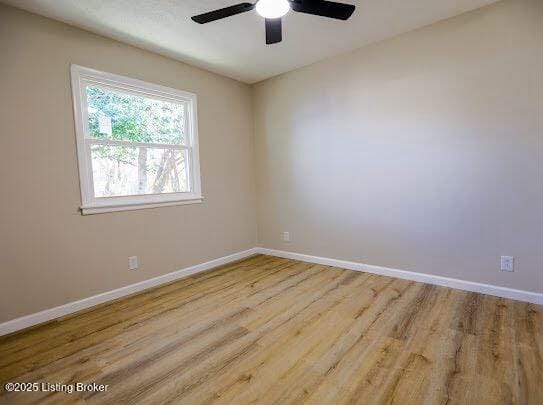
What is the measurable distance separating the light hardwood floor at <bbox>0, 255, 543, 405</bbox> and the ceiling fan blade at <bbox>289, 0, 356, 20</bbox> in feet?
7.25

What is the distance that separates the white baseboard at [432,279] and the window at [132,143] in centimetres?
171

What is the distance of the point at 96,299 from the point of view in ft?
8.73

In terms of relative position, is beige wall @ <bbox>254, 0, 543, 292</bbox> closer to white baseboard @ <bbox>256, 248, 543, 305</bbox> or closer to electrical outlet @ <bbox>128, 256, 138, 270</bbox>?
white baseboard @ <bbox>256, 248, 543, 305</bbox>

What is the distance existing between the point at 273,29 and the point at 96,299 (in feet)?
9.22

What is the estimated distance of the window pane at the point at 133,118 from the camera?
2682mm

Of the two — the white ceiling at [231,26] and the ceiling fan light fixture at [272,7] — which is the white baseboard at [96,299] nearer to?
the white ceiling at [231,26]

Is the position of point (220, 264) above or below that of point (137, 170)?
below

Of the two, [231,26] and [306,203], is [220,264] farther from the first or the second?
[231,26]

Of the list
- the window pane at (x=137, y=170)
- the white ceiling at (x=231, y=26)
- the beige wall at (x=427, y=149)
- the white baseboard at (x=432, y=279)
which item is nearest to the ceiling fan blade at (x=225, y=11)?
the white ceiling at (x=231, y=26)

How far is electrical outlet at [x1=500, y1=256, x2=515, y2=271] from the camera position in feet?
8.05

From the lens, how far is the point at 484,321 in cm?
214

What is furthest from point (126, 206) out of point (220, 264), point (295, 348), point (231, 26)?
point (295, 348)

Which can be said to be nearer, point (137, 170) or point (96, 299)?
point (96, 299)

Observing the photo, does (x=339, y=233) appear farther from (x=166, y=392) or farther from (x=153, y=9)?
(x=153, y=9)
